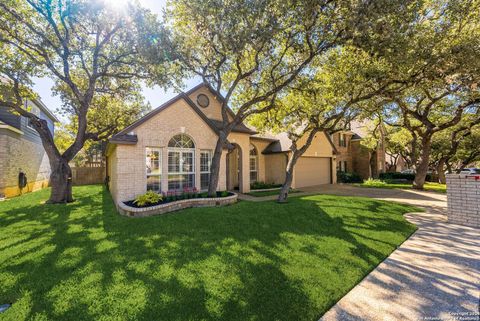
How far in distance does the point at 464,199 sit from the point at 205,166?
36.2 ft

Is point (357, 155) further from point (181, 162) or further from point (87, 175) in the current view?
point (87, 175)

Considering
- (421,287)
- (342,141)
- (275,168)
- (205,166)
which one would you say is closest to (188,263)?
(421,287)

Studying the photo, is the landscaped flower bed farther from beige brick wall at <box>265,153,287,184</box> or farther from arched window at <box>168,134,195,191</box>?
beige brick wall at <box>265,153,287,184</box>

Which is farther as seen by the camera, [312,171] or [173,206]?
[312,171]

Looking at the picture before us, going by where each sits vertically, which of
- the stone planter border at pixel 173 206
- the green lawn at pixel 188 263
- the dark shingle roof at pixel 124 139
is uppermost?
the dark shingle roof at pixel 124 139

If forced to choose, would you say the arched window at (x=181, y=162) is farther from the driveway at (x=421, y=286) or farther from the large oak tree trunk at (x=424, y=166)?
the large oak tree trunk at (x=424, y=166)

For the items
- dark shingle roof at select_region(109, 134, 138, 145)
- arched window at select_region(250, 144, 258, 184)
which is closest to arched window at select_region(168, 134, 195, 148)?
dark shingle roof at select_region(109, 134, 138, 145)

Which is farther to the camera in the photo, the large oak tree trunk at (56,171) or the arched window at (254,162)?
the arched window at (254,162)

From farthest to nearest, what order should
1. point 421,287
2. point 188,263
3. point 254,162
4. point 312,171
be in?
point 312,171
point 254,162
point 188,263
point 421,287

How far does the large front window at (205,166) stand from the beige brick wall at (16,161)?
11.9 metres

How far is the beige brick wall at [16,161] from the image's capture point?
1298 cm

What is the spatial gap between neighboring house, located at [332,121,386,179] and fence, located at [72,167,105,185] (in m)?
28.9

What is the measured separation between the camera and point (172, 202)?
9.11m

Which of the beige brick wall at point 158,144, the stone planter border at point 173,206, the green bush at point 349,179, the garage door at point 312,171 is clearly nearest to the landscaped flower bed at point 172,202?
the stone planter border at point 173,206
